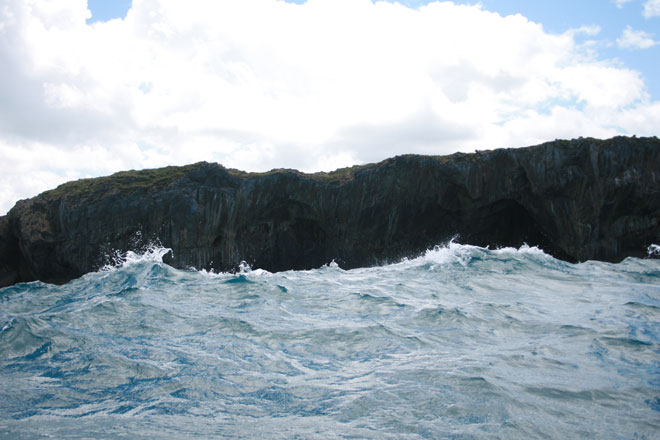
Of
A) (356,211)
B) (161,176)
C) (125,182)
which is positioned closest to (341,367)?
(356,211)

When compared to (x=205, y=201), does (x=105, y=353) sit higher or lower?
lower

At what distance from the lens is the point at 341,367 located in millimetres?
7504

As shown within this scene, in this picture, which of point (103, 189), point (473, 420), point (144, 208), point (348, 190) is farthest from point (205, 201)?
point (473, 420)

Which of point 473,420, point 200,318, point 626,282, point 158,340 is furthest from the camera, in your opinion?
point 626,282

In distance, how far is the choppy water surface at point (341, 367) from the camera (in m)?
5.47

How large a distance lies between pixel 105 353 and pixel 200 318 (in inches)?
115

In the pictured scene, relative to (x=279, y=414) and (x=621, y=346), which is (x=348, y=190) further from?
(x=279, y=414)

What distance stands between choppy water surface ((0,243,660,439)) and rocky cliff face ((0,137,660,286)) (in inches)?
610

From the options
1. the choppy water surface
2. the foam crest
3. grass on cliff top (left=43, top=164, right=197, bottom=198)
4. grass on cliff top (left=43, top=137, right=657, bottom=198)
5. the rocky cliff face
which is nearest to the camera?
the choppy water surface

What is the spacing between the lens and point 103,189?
31172 mm

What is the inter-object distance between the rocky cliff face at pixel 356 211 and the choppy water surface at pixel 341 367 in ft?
50.8

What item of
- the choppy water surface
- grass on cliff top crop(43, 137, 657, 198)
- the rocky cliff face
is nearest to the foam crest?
the rocky cliff face

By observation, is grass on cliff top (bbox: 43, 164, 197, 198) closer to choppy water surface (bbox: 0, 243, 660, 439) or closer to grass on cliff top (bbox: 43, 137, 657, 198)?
grass on cliff top (bbox: 43, 137, 657, 198)

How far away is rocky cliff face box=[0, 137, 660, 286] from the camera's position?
2747 cm
